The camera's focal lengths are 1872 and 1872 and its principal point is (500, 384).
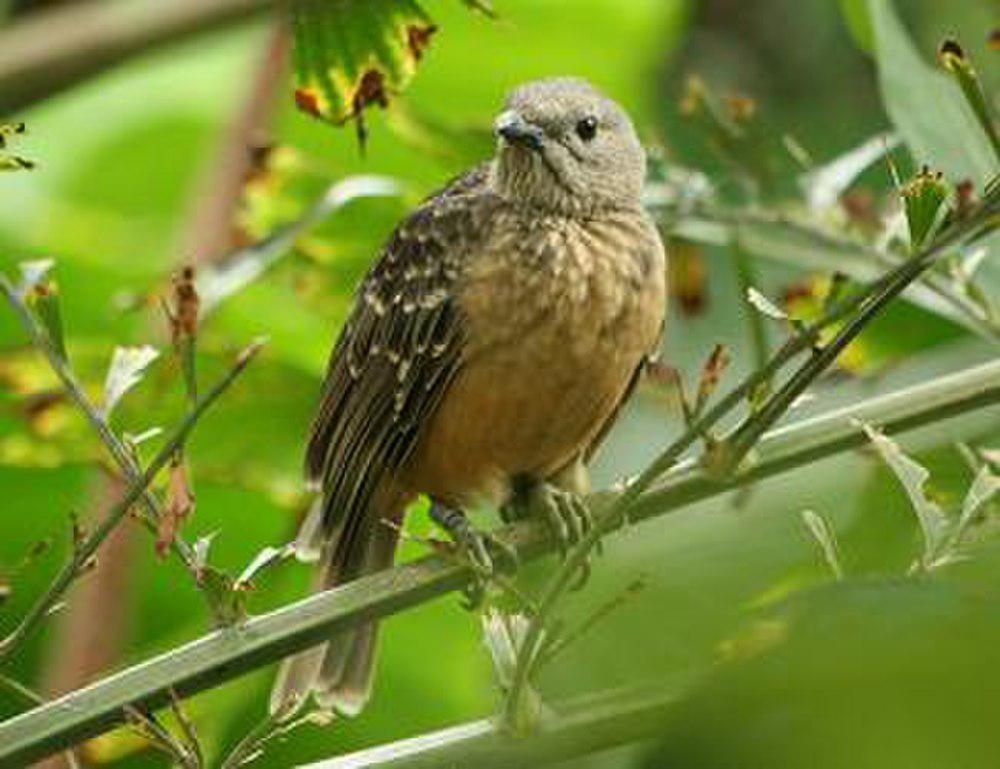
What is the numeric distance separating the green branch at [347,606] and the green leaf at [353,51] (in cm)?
44

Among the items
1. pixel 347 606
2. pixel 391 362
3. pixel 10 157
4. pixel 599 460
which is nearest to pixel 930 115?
pixel 347 606

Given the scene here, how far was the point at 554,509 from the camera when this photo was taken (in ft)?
8.09

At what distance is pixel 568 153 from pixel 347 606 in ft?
6.34

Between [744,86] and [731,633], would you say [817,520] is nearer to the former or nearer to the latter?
[731,633]

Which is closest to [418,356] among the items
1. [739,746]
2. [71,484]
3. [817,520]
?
[71,484]

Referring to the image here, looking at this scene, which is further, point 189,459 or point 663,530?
point 189,459

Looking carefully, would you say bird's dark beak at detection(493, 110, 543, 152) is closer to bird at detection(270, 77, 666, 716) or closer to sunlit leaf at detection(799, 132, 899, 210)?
bird at detection(270, 77, 666, 716)

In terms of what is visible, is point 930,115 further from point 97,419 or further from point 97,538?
point 97,538

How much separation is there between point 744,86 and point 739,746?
4.99 m

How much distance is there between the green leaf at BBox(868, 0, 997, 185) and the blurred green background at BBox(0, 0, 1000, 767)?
274 mm

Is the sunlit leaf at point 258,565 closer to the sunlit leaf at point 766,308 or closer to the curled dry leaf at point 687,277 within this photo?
the sunlit leaf at point 766,308

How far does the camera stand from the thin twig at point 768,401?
118 cm

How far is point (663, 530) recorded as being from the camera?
181cm

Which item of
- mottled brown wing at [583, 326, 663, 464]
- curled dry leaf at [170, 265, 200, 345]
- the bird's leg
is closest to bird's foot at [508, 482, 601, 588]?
the bird's leg
